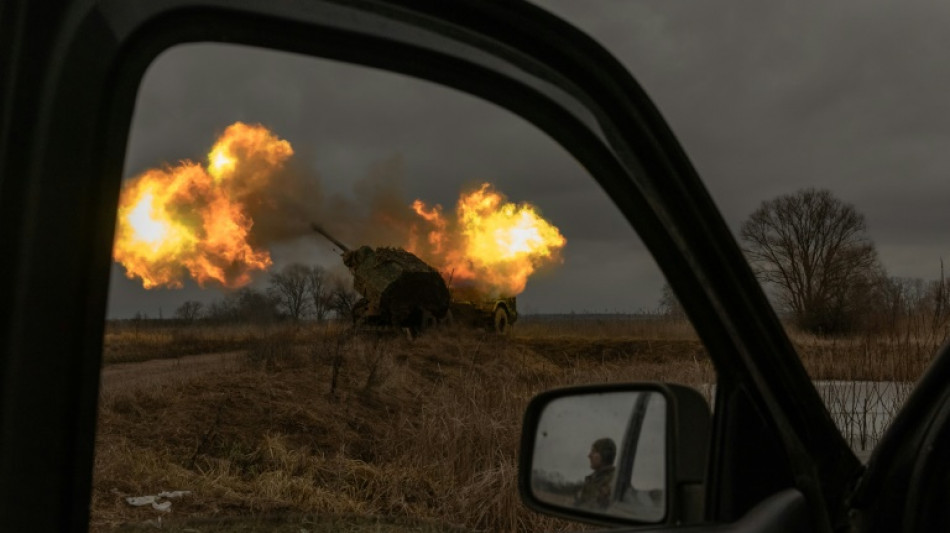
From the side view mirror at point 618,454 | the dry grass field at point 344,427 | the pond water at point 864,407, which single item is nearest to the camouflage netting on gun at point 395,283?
the dry grass field at point 344,427

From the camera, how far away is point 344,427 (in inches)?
490

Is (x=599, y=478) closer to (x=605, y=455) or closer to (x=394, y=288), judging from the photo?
(x=605, y=455)

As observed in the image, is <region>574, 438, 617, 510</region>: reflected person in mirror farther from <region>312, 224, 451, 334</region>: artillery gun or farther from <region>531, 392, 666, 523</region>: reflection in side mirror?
<region>312, 224, 451, 334</region>: artillery gun

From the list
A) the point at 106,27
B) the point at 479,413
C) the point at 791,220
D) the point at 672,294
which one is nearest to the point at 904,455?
the point at 672,294

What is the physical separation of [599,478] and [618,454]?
0.15 ft

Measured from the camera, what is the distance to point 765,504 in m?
1.28

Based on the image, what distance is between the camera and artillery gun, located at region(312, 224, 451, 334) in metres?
17.6

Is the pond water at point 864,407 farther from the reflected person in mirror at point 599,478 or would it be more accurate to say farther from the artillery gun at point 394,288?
the artillery gun at point 394,288

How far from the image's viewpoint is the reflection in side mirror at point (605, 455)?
1236 millimetres

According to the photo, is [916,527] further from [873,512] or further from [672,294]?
[672,294]

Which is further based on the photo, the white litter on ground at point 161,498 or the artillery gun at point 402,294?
the artillery gun at point 402,294

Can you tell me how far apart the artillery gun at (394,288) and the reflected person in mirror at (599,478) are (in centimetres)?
1583

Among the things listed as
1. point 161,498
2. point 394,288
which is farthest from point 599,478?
point 394,288

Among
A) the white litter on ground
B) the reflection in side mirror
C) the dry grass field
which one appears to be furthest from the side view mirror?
the white litter on ground
